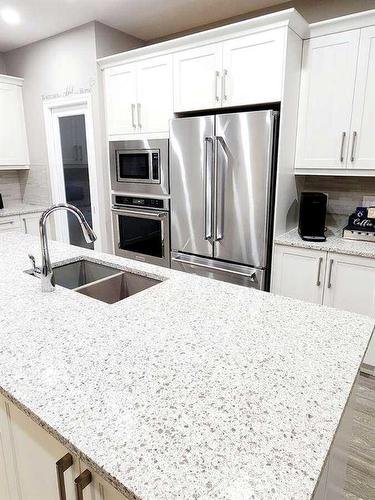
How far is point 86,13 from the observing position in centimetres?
291

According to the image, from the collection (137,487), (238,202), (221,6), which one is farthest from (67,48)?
(137,487)

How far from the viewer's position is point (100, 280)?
1799 mm

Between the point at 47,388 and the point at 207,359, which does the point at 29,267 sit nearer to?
the point at 47,388

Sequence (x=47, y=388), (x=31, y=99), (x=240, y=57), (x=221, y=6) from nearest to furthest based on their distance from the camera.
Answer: (x=47, y=388), (x=240, y=57), (x=221, y=6), (x=31, y=99)

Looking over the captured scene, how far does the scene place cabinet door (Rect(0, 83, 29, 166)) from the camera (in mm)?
3834

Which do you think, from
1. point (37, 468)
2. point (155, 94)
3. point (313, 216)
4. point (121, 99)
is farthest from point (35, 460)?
point (121, 99)

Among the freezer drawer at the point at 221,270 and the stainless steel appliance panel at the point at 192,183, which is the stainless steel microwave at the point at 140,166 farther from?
the freezer drawer at the point at 221,270

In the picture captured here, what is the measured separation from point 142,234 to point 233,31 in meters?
1.75

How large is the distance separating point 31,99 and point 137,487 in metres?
4.23

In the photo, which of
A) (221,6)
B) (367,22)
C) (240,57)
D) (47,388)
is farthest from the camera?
(221,6)

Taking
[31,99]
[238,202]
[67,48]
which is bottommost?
[238,202]

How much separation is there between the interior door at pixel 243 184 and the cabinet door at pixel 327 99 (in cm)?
41

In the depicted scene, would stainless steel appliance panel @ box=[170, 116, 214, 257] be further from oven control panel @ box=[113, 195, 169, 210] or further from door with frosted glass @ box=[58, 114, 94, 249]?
door with frosted glass @ box=[58, 114, 94, 249]

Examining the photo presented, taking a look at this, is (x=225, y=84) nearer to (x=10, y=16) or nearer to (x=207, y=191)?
(x=207, y=191)
